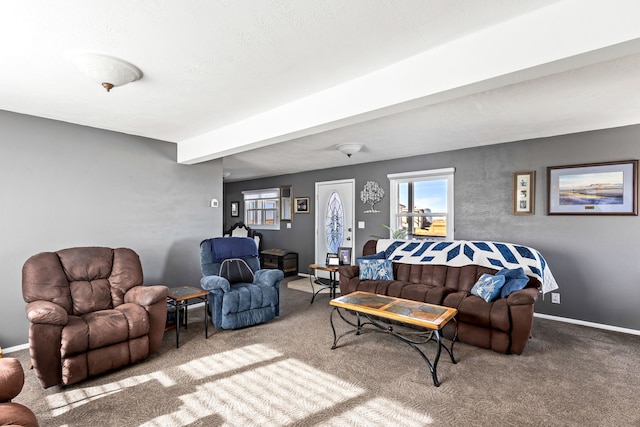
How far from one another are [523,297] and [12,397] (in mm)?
3621

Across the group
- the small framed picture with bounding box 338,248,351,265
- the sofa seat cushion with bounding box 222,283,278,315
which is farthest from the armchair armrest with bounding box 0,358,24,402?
the small framed picture with bounding box 338,248,351,265

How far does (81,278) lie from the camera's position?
302 centimetres

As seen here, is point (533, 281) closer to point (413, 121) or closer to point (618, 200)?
point (618, 200)

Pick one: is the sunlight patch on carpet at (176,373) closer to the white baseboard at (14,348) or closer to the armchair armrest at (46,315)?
the armchair armrest at (46,315)

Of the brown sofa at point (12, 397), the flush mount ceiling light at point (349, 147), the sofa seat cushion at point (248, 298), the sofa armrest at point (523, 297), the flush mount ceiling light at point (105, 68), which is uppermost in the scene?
the flush mount ceiling light at point (105, 68)

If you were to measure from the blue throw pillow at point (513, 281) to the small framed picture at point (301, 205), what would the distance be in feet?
13.7

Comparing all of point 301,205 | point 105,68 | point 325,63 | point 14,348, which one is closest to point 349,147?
point 325,63

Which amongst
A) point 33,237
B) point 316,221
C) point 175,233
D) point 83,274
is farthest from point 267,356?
point 316,221

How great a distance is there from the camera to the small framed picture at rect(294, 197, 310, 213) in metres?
6.88

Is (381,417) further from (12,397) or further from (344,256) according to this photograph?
(344,256)

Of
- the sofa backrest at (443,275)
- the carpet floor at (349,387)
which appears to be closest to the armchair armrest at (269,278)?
the carpet floor at (349,387)

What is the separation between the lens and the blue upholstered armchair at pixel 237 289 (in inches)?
143

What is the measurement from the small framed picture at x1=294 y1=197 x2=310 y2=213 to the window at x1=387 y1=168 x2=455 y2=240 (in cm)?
198

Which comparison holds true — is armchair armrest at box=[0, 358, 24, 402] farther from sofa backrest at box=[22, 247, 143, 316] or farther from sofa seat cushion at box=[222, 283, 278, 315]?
sofa seat cushion at box=[222, 283, 278, 315]
